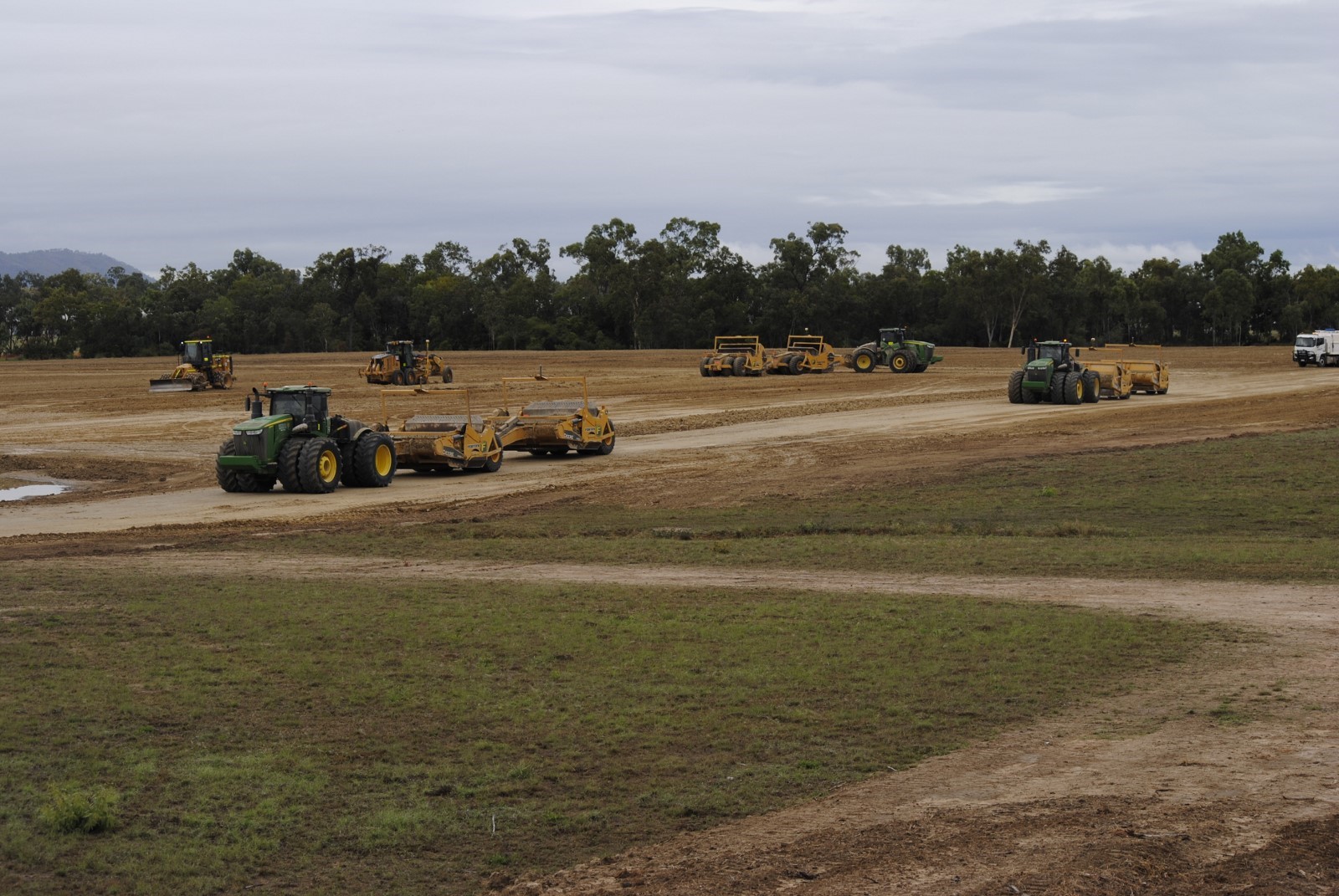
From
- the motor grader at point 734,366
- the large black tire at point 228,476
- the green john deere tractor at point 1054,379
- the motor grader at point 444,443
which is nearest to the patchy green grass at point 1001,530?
the motor grader at point 444,443

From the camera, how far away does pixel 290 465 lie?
2612 centimetres

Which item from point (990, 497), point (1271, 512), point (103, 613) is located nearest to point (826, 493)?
point (990, 497)

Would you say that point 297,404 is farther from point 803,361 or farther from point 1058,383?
point 803,361

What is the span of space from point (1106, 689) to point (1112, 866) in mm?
3960

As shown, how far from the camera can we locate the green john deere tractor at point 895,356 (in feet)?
220

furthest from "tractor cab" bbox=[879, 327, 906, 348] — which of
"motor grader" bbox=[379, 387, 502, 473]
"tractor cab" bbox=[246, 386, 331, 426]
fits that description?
"tractor cab" bbox=[246, 386, 331, 426]

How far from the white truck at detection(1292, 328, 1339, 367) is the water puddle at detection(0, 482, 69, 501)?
5958 centimetres

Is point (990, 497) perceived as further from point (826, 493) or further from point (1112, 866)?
point (1112, 866)

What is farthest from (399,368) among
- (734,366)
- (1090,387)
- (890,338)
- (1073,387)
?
(1090,387)

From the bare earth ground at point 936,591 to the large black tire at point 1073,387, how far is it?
123 cm

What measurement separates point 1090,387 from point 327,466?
27.8m

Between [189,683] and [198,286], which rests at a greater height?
[198,286]

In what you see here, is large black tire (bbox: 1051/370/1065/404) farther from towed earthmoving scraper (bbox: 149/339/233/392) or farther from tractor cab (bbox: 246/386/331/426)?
towed earthmoving scraper (bbox: 149/339/233/392)

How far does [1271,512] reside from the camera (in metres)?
20.5
